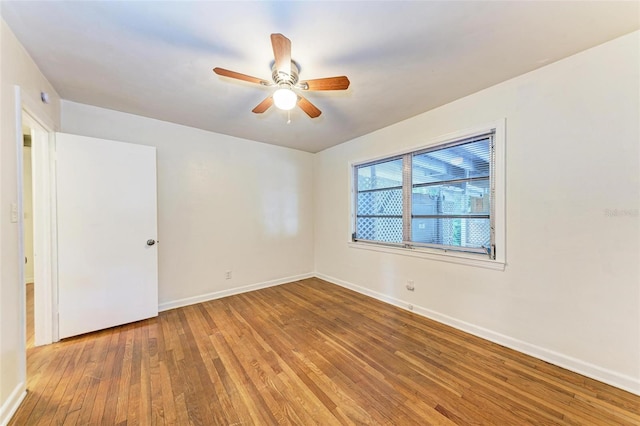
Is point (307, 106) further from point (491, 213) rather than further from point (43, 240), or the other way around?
point (43, 240)

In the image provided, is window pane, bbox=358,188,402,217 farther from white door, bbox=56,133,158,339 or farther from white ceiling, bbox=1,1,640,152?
white door, bbox=56,133,158,339

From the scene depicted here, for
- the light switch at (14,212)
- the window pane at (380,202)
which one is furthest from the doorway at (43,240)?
the window pane at (380,202)

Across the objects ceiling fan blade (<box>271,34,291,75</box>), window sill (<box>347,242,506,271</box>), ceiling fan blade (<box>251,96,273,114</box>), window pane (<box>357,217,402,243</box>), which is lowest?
window sill (<box>347,242,506,271</box>)

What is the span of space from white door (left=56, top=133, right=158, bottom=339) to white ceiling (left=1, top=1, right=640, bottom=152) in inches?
26.9

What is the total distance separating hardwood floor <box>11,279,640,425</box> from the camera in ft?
5.10

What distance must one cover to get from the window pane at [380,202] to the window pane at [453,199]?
28cm

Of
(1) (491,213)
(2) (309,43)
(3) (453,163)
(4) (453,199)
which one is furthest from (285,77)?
(1) (491,213)

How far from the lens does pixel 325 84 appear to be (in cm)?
184

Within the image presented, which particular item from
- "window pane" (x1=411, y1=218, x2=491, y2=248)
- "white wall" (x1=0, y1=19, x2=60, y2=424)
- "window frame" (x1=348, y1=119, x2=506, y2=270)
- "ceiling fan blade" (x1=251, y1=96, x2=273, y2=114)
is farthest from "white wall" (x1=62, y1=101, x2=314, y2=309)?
"window pane" (x1=411, y1=218, x2=491, y2=248)

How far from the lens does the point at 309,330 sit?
8.70 feet

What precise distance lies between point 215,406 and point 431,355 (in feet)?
6.00

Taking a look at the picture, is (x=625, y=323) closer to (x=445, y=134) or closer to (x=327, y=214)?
(x=445, y=134)

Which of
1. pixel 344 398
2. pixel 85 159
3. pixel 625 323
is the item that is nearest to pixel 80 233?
pixel 85 159

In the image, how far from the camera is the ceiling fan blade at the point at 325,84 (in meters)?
1.77
